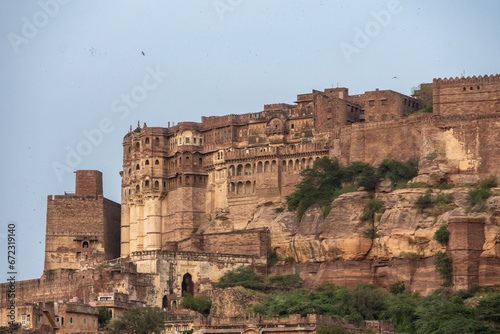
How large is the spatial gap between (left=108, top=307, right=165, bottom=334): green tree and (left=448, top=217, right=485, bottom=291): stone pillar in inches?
630

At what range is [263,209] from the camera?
91875 mm

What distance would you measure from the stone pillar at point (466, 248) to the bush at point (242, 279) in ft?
38.6

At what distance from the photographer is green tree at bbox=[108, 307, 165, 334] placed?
7256 cm

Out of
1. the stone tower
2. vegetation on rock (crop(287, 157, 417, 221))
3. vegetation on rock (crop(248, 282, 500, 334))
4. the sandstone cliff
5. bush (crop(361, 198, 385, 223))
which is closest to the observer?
vegetation on rock (crop(248, 282, 500, 334))

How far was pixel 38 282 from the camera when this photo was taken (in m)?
94.4

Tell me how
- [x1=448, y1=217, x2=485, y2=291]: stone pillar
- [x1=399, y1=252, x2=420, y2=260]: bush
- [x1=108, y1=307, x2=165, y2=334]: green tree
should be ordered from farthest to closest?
[x1=399, y1=252, x2=420, y2=260]: bush < [x1=448, y1=217, x2=485, y2=291]: stone pillar < [x1=108, y1=307, x2=165, y2=334]: green tree

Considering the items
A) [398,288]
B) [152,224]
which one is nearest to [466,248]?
[398,288]

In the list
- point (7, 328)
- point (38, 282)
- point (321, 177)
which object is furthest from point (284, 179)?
point (7, 328)

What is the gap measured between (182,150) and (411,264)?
23.2 meters

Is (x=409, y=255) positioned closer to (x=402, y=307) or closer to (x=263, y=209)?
(x=402, y=307)

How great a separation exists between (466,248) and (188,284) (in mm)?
17415

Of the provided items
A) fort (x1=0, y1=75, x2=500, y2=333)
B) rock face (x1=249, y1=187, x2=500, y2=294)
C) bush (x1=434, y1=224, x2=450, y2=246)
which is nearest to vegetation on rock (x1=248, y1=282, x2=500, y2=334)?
rock face (x1=249, y1=187, x2=500, y2=294)

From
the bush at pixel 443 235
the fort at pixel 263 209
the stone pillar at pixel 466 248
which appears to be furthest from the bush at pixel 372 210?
the stone pillar at pixel 466 248

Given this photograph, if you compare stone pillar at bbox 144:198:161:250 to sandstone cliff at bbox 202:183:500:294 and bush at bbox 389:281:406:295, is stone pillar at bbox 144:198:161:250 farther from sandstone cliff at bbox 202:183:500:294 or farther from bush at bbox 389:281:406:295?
bush at bbox 389:281:406:295
